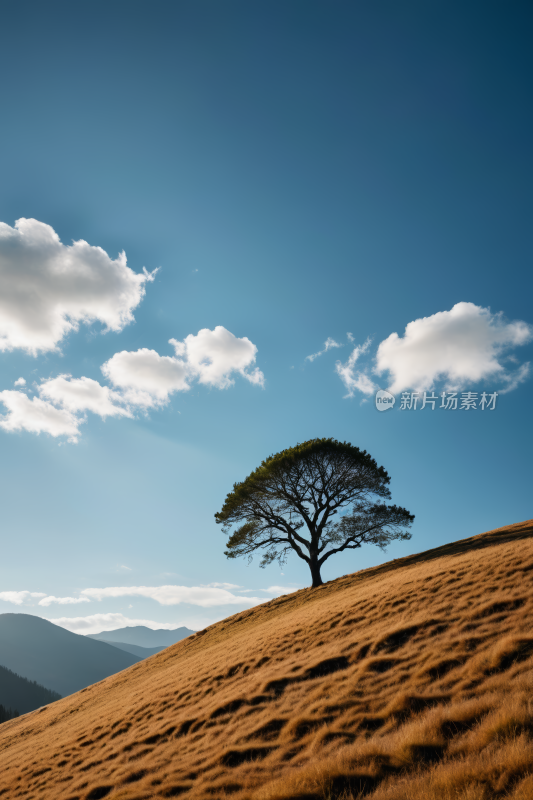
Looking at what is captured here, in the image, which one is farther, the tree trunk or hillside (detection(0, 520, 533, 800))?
the tree trunk

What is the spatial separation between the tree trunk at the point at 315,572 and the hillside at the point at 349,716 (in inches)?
643

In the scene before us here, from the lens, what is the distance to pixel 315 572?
111 feet

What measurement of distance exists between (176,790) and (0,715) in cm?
13427

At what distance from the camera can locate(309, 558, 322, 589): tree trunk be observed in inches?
1312

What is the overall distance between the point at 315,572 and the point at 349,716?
27698 mm

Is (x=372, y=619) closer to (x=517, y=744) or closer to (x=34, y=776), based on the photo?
(x=517, y=744)

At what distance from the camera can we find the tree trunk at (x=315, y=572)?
33.3m

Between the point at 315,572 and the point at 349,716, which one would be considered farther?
the point at 315,572

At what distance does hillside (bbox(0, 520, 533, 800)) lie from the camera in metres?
5.57

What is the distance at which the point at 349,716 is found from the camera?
25.5 ft

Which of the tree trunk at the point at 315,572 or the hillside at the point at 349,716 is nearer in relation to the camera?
the hillside at the point at 349,716

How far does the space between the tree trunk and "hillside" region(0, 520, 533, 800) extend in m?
16.3

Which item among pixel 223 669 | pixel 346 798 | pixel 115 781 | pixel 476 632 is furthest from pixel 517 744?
pixel 223 669

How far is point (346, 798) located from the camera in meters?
5.36
